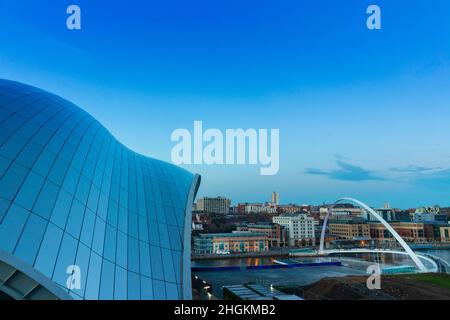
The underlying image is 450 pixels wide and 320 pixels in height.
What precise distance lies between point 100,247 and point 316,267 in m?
49.4

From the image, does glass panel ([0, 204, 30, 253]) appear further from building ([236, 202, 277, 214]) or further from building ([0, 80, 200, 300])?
building ([236, 202, 277, 214])

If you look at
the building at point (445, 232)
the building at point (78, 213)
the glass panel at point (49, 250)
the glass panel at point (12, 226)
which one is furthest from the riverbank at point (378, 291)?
the building at point (445, 232)

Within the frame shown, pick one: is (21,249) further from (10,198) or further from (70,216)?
(70,216)

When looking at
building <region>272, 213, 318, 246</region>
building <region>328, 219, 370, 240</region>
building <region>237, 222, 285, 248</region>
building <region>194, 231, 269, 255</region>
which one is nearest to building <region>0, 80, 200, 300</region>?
building <region>194, 231, 269, 255</region>

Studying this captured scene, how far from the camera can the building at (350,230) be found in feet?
335

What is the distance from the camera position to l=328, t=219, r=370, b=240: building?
102188 mm

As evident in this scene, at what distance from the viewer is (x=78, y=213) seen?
945 cm

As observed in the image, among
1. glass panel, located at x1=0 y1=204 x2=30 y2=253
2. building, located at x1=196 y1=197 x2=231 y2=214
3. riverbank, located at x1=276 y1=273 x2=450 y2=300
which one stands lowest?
riverbank, located at x1=276 y1=273 x2=450 y2=300

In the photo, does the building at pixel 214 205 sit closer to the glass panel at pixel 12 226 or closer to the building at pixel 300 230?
the building at pixel 300 230

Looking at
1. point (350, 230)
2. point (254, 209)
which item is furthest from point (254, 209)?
point (350, 230)

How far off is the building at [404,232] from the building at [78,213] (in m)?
104

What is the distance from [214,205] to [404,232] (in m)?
70.3

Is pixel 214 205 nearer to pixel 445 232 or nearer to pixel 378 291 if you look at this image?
pixel 445 232

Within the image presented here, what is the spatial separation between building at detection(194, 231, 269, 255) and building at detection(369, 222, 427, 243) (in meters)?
49.1
